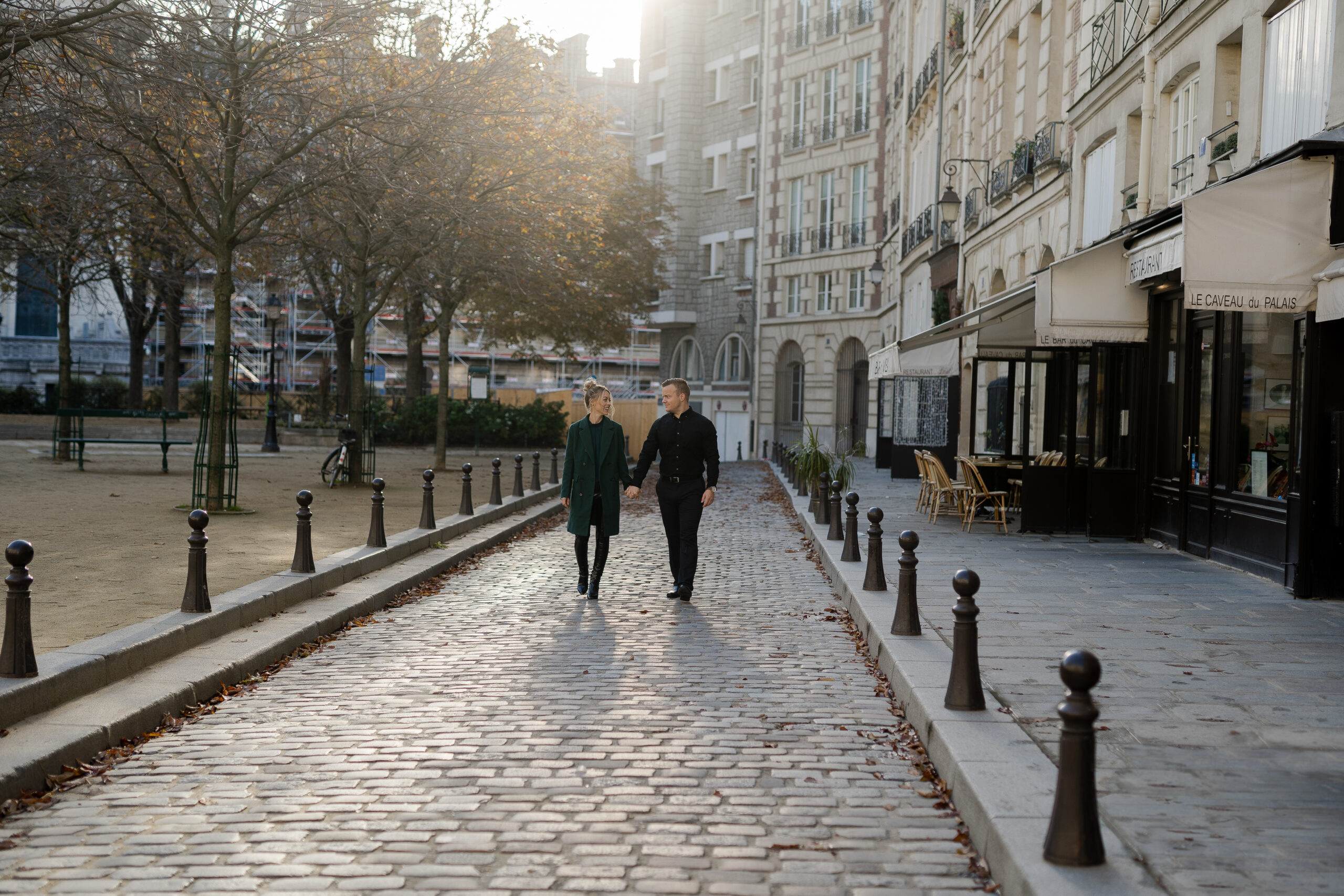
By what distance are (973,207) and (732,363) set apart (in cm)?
2454

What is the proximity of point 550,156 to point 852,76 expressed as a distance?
20.8 m

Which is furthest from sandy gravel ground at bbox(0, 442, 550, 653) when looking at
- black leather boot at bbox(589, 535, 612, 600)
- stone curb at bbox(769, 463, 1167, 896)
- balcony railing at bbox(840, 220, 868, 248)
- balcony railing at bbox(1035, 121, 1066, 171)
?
balcony railing at bbox(840, 220, 868, 248)

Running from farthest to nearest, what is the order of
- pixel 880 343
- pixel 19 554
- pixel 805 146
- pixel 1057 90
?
pixel 805 146 < pixel 880 343 < pixel 1057 90 < pixel 19 554

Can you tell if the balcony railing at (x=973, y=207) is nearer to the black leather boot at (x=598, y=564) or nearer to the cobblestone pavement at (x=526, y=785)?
the black leather boot at (x=598, y=564)

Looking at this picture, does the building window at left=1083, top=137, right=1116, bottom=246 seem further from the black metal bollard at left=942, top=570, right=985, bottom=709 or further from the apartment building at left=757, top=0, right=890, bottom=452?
the apartment building at left=757, top=0, right=890, bottom=452

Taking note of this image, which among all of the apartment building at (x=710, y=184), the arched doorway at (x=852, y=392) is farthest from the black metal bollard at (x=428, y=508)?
the apartment building at (x=710, y=184)

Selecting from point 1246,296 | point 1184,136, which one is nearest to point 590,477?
point 1246,296

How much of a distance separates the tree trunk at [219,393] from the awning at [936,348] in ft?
28.9

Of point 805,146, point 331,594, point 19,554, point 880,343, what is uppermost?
point 805,146

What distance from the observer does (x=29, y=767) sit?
4.83 meters

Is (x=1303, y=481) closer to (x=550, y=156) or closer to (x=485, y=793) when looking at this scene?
(x=485, y=793)

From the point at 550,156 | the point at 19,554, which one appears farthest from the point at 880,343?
the point at 19,554

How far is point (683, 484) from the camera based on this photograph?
1032cm

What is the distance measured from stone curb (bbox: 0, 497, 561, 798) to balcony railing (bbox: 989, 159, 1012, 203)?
14.1 meters
